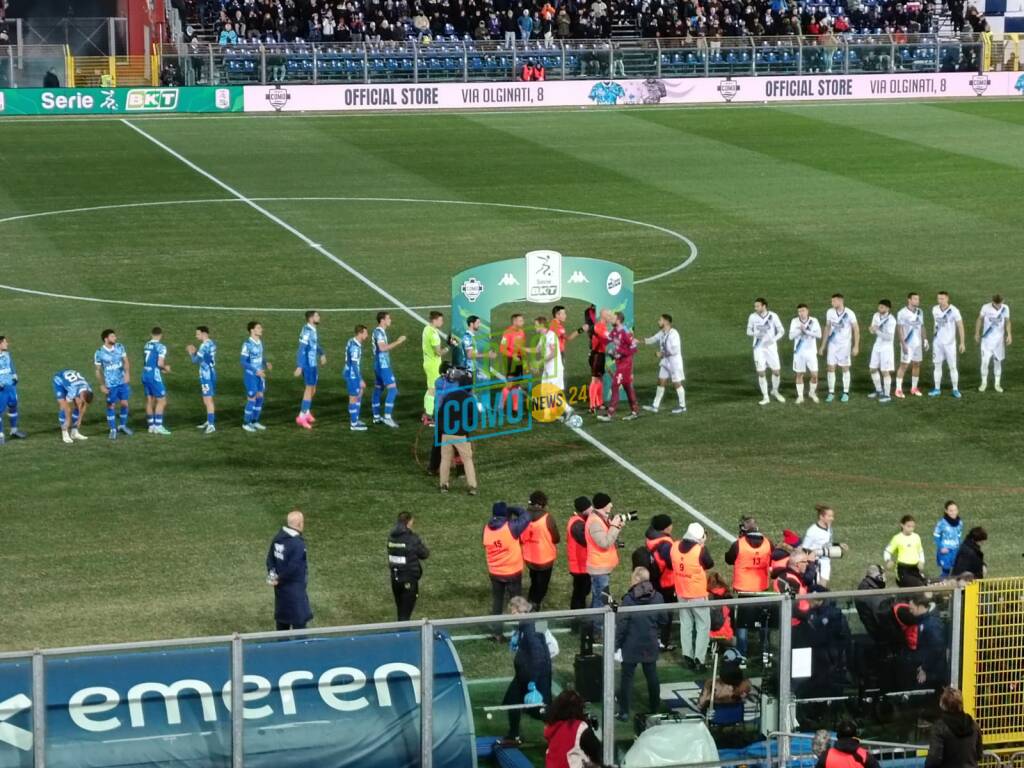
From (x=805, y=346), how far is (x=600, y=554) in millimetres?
8541

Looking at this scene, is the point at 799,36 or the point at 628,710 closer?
the point at 628,710

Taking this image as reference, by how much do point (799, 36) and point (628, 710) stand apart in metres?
47.2

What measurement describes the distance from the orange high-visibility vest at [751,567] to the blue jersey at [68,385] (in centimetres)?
1007

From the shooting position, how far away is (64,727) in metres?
12.2

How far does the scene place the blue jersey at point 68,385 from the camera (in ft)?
76.9

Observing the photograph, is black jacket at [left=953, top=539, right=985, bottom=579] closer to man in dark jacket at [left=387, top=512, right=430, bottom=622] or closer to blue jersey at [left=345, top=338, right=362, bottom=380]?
man in dark jacket at [left=387, top=512, right=430, bottom=622]

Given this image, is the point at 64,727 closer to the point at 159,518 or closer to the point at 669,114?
the point at 159,518

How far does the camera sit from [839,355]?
84.1ft

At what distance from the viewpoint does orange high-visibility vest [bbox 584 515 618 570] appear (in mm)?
17766

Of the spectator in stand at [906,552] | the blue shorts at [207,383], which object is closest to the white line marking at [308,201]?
the blue shorts at [207,383]

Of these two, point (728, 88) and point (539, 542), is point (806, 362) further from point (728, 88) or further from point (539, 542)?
point (728, 88)

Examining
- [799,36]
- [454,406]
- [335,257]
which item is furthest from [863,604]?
[799,36]

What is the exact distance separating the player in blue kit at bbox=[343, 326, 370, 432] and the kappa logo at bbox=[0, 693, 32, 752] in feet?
40.1

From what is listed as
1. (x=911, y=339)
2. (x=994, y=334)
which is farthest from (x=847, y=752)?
(x=994, y=334)
